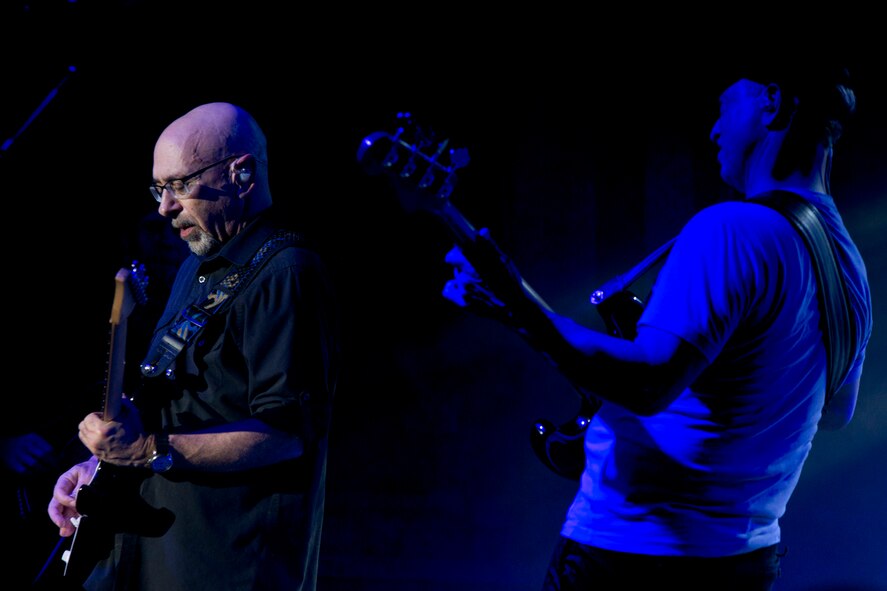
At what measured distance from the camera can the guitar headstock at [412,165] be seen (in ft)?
4.36

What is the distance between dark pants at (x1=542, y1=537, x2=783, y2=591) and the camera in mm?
1443

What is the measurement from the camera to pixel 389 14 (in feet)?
17.5

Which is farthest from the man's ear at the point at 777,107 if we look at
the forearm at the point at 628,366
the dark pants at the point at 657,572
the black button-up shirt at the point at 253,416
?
the black button-up shirt at the point at 253,416

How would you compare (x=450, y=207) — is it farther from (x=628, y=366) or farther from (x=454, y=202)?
(x=454, y=202)

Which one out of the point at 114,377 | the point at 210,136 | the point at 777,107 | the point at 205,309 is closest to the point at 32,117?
the point at 210,136

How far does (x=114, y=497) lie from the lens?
2016mm

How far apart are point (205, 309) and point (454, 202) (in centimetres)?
333

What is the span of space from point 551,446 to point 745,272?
728 mm

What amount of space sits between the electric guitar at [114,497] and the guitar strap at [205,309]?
0.14m

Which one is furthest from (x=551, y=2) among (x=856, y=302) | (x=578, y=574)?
(x=578, y=574)

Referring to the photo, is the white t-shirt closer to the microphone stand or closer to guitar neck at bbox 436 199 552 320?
guitar neck at bbox 436 199 552 320

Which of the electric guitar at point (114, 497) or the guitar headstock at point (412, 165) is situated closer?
the guitar headstock at point (412, 165)

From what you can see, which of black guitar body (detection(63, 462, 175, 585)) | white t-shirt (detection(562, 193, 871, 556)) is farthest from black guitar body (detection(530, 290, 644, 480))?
black guitar body (detection(63, 462, 175, 585))

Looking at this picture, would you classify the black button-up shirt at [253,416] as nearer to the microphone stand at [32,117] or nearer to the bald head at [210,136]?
the bald head at [210,136]
